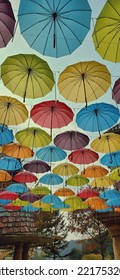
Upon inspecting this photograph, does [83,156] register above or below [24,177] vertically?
above

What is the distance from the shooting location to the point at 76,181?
32.1 feet

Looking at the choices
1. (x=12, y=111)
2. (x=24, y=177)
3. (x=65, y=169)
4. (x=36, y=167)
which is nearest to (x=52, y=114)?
(x=12, y=111)

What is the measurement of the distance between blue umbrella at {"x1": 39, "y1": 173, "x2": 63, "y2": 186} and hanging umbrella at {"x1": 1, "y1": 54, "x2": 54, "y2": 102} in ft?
14.9

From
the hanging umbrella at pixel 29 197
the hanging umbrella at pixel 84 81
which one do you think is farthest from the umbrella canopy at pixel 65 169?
the hanging umbrella at pixel 84 81

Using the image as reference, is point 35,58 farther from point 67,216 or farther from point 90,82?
point 67,216

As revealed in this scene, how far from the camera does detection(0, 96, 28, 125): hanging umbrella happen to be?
246 inches

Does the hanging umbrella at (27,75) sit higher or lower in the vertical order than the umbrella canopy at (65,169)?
higher

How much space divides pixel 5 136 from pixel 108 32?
13.3 ft

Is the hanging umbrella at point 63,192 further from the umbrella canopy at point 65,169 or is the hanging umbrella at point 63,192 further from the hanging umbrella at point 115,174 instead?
the hanging umbrella at point 115,174

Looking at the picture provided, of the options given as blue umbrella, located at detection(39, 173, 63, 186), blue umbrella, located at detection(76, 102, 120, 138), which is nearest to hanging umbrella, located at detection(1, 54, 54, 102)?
blue umbrella, located at detection(76, 102, 120, 138)

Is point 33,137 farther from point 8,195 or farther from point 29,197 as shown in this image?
point 29,197

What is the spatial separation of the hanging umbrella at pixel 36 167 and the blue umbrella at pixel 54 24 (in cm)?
490

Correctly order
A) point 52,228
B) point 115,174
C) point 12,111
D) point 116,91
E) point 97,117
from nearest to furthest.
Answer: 1. point 116,91
2. point 12,111
3. point 97,117
4. point 115,174
5. point 52,228

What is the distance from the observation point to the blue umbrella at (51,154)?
819 cm
